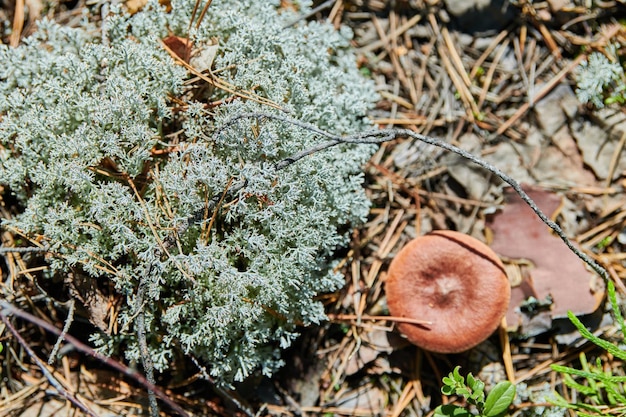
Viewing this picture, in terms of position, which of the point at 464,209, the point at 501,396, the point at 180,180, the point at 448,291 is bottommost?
the point at 501,396

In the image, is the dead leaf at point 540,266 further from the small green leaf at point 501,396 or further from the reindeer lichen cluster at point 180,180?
the reindeer lichen cluster at point 180,180

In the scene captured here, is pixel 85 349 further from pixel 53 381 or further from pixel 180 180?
pixel 180 180

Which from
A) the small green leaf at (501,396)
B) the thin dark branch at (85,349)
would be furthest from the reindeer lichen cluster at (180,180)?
the small green leaf at (501,396)

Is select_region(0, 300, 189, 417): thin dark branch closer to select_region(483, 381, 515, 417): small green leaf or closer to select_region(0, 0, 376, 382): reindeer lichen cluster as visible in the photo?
select_region(0, 0, 376, 382): reindeer lichen cluster

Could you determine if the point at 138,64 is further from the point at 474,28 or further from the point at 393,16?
the point at 474,28

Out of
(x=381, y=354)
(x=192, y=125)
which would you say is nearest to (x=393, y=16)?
(x=192, y=125)

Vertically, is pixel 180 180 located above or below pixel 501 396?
above

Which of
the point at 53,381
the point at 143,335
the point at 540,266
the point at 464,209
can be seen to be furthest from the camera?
the point at 464,209

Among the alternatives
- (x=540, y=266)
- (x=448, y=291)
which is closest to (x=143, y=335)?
(x=448, y=291)
